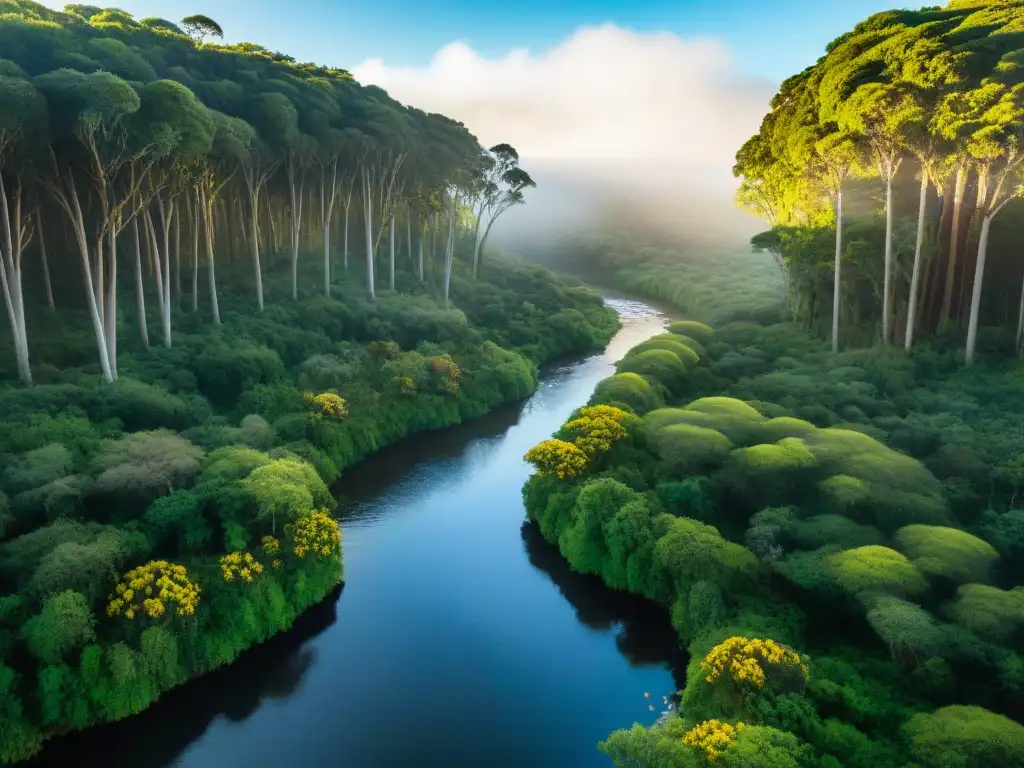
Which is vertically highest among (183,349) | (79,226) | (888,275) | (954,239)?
(79,226)

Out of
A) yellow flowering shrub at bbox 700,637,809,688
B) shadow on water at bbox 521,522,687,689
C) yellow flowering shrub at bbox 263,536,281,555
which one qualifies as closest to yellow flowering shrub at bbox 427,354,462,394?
shadow on water at bbox 521,522,687,689

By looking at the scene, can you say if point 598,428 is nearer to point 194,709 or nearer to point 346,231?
point 194,709

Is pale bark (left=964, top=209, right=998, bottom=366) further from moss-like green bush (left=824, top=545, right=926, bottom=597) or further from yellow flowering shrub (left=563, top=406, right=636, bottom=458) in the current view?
moss-like green bush (left=824, top=545, right=926, bottom=597)

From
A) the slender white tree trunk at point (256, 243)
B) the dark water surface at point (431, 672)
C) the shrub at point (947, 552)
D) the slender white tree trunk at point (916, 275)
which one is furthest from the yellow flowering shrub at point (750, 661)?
the slender white tree trunk at point (256, 243)

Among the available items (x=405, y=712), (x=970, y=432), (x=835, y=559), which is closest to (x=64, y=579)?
(x=405, y=712)

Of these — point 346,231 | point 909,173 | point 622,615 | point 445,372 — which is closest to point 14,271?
point 445,372

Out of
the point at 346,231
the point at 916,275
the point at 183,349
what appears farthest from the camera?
the point at 346,231
